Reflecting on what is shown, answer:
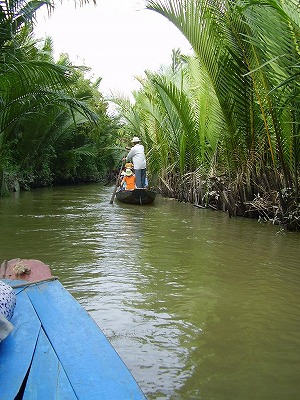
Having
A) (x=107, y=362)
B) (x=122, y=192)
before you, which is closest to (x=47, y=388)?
(x=107, y=362)

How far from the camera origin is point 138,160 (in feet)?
40.7

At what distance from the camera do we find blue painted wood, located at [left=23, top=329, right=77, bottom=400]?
5.16 ft

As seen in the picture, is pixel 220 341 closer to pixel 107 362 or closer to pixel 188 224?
pixel 107 362

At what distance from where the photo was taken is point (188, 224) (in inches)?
328

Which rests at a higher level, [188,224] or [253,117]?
[253,117]

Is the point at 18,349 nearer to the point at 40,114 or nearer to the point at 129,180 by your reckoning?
the point at 40,114

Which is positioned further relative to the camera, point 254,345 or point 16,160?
point 16,160

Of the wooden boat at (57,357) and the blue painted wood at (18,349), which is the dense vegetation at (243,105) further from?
the blue painted wood at (18,349)

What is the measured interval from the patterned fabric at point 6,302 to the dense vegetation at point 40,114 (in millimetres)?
4702

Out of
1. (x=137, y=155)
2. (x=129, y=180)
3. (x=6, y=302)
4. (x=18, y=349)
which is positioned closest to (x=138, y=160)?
(x=137, y=155)

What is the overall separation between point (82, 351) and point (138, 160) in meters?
A: 10.6

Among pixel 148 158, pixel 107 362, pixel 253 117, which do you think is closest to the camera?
pixel 107 362

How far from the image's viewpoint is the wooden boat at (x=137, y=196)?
11.5m

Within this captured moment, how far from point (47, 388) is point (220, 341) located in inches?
64.3
